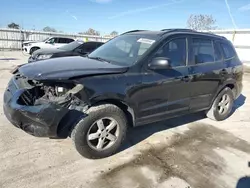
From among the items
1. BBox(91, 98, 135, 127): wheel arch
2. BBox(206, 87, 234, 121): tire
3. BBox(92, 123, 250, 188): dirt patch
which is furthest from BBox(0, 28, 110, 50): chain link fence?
BBox(92, 123, 250, 188): dirt patch

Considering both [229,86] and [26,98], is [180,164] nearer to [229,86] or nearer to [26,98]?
[26,98]

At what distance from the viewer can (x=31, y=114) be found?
294 cm

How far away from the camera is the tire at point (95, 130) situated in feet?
10.4

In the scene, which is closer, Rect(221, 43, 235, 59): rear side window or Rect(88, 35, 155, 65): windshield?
Rect(88, 35, 155, 65): windshield

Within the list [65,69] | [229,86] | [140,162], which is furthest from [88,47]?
[140,162]

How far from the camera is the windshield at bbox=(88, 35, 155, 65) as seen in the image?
3.86 m

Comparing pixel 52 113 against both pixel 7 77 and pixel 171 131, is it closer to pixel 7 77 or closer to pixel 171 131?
pixel 171 131

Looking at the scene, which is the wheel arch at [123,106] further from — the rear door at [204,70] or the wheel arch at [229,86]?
the wheel arch at [229,86]

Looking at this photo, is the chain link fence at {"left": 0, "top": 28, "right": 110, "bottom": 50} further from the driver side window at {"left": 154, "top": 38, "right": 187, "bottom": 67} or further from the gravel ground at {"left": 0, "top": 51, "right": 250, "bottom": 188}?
the driver side window at {"left": 154, "top": 38, "right": 187, "bottom": 67}

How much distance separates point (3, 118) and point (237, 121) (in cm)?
515

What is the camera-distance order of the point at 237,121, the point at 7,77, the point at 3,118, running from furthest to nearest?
the point at 7,77
the point at 237,121
the point at 3,118

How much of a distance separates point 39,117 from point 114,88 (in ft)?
3.43

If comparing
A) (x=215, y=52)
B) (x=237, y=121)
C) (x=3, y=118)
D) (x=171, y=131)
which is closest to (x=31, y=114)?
(x=3, y=118)

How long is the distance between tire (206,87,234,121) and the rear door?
1.07ft
